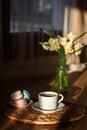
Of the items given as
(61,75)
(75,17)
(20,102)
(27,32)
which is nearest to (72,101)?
(61,75)

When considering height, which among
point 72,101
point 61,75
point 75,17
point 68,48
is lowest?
point 72,101

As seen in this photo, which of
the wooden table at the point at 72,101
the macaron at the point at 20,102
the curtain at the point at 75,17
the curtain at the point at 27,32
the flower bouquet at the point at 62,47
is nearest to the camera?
the wooden table at the point at 72,101

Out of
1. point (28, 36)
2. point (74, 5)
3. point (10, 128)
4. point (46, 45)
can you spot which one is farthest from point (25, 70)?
point (10, 128)

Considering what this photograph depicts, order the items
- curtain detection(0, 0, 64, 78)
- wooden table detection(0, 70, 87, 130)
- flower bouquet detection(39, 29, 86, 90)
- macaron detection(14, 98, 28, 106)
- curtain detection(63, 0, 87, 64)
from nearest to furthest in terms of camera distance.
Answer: wooden table detection(0, 70, 87, 130) → macaron detection(14, 98, 28, 106) → flower bouquet detection(39, 29, 86, 90) → curtain detection(0, 0, 64, 78) → curtain detection(63, 0, 87, 64)

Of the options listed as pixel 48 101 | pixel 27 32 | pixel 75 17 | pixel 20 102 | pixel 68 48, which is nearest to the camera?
pixel 48 101

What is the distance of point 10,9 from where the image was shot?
11.5 ft

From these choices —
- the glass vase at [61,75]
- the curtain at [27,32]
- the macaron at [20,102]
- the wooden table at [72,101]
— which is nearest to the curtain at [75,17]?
the curtain at [27,32]

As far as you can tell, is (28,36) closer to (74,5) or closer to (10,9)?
(10,9)

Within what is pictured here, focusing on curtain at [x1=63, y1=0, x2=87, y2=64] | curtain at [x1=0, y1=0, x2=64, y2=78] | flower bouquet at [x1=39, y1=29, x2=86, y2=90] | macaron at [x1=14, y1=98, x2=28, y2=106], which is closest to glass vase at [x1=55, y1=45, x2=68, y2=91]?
flower bouquet at [x1=39, y1=29, x2=86, y2=90]

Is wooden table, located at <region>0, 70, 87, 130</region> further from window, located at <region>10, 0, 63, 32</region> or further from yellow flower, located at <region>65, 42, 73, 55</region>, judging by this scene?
window, located at <region>10, 0, 63, 32</region>

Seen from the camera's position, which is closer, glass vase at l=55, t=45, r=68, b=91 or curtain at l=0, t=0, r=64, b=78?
glass vase at l=55, t=45, r=68, b=91

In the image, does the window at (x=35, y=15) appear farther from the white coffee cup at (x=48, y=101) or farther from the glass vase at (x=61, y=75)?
the white coffee cup at (x=48, y=101)

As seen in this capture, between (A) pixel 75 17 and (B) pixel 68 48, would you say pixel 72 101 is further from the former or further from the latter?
(A) pixel 75 17

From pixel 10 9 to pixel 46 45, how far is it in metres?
1.81
